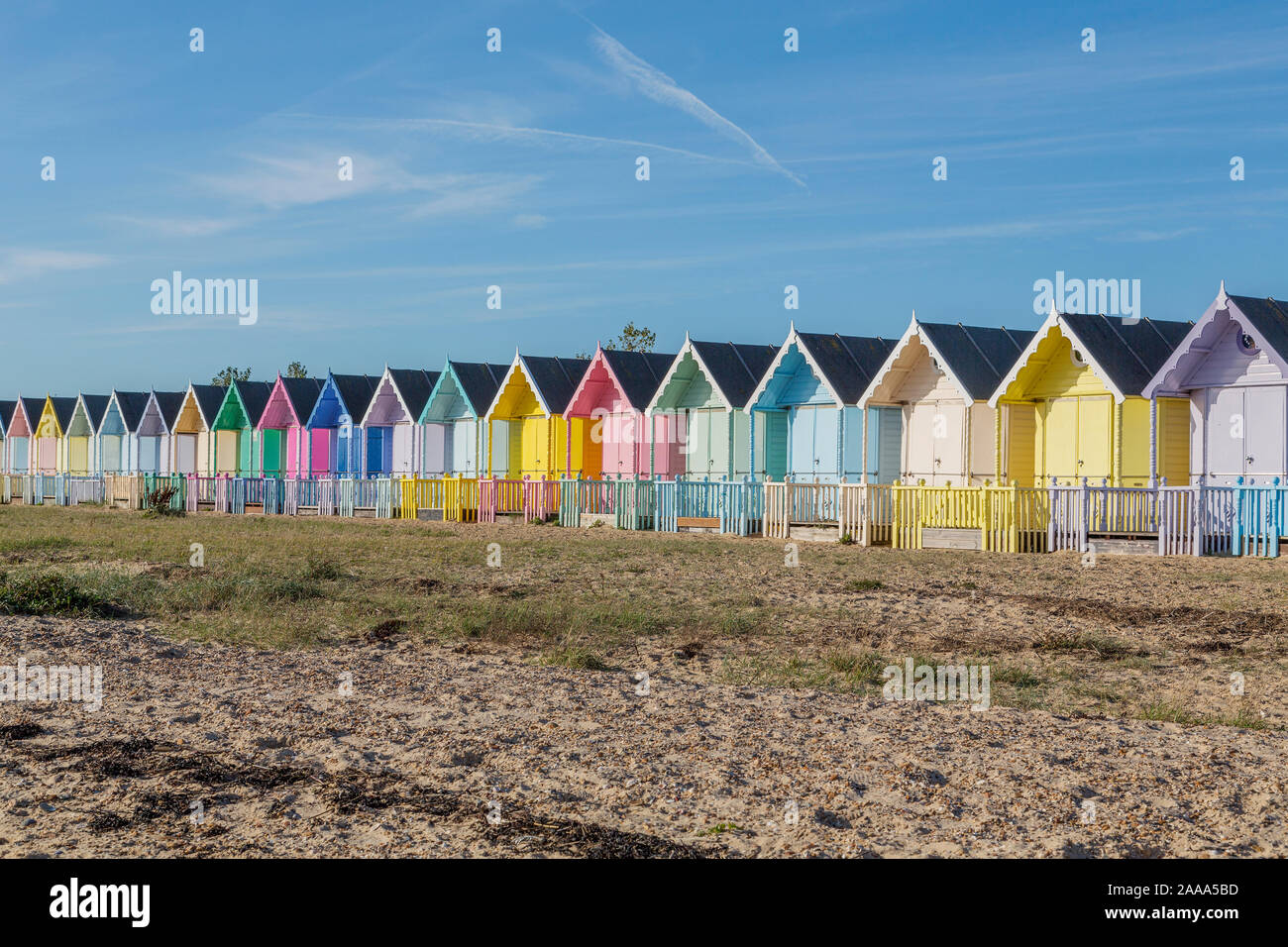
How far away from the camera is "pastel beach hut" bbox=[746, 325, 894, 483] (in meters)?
27.3

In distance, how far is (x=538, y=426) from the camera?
3547 centimetres

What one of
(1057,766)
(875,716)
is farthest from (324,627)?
(1057,766)

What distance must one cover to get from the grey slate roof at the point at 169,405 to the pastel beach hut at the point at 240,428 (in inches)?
119

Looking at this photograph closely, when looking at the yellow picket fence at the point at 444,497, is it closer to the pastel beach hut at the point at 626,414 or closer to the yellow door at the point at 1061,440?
the pastel beach hut at the point at 626,414

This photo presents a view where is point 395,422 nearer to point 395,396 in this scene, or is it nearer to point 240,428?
point 395,396

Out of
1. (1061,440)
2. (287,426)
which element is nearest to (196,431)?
(287,426)

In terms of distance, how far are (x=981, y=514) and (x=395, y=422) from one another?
74.0ft

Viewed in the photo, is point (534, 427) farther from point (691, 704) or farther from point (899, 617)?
point (691, 704)

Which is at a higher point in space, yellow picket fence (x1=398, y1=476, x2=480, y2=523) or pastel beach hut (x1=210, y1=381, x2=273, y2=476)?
pastel beach hut (x1=210, y1=381, x2=273, y2=476)

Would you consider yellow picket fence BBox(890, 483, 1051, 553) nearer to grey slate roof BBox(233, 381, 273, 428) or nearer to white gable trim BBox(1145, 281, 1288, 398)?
white gable trim BBox(1145, 281, 1288, 398)

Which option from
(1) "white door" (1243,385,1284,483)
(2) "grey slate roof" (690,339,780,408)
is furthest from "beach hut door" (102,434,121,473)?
(1) "white door" (1243,385,1284,483)

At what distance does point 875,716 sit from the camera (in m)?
7.84

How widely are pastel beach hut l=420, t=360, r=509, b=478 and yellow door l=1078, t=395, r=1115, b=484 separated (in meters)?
16.7
